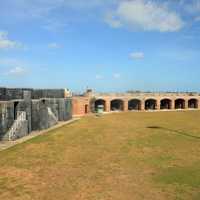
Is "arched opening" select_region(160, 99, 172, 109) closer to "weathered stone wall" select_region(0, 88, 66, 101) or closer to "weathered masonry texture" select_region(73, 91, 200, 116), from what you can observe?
"weathered masonry texture" select_region(73, 91, 200, 116)

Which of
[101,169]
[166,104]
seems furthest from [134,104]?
[101,169]

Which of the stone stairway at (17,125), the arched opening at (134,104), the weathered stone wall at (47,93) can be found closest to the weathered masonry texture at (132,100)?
the arched opening at (134,104)

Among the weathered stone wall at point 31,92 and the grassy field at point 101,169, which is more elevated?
the weathered stone wall at point 31,92

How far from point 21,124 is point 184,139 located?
436 inches

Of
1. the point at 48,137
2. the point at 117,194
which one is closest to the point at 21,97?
the point at 48,137

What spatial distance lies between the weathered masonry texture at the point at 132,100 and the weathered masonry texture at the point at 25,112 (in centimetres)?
1100

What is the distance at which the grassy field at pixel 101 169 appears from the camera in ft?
31.9

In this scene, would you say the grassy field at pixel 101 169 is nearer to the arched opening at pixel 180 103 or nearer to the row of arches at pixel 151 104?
the row of arches at pixel 151 104

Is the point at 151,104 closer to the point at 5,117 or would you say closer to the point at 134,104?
the point at 134,104

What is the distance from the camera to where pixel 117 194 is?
31.5 feet

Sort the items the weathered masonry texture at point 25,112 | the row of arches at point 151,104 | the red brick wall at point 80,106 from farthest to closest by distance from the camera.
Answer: the row of arches at point 151,104, the red brick wall at point 80,106, the weathered masonry texture at point 25,112

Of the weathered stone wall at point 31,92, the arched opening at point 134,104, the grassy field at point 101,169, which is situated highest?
the weathered stone wall at point 31,92

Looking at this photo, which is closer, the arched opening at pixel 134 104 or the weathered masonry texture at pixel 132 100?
the weathered masonry texture at pixel 132 100

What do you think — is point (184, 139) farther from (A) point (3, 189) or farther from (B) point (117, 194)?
(A) point (3, 189)
